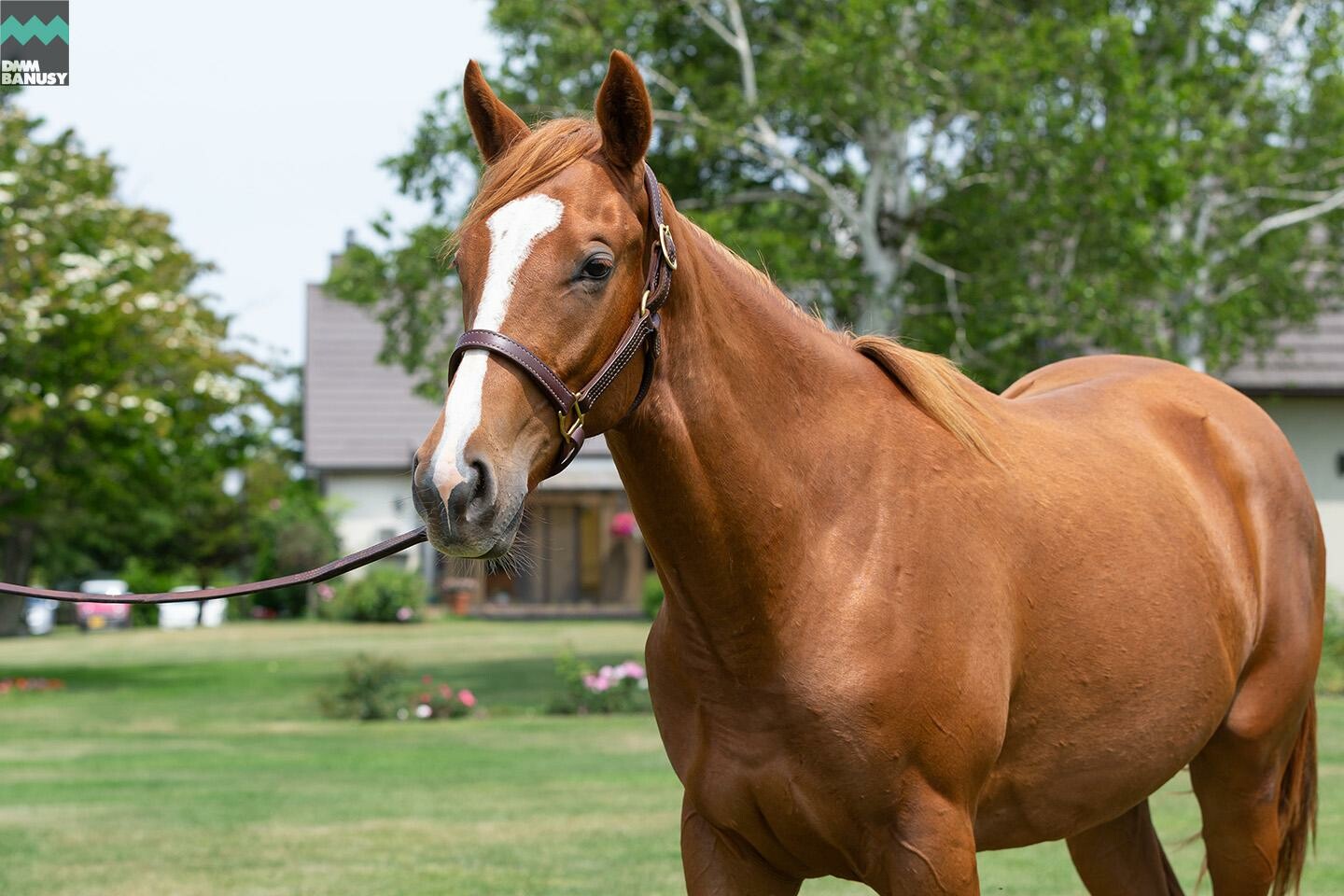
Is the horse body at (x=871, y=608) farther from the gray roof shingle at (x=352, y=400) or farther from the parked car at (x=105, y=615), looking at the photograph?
the gray roof shingle at (x=352, y=400)

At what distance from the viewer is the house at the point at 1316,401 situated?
23828 mm

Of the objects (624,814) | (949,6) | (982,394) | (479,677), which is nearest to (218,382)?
(479,677)

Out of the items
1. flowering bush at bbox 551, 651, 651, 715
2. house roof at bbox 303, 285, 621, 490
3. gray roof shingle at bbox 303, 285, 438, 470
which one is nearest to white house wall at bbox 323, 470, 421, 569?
house roof at bbox 303, 285, 621, 490

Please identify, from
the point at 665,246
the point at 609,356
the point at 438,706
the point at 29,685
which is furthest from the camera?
the point at 29,685

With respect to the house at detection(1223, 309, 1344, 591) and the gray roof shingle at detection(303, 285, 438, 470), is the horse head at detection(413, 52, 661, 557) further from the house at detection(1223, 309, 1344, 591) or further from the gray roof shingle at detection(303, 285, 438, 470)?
the gray roof shingle at detection(303, 285, 438, 470)

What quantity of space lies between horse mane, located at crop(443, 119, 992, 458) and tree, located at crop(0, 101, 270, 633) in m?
16.4

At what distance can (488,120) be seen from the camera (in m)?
3.25

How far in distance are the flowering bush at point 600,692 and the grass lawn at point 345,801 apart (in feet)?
1.74

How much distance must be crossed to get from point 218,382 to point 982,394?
18432 millimetres

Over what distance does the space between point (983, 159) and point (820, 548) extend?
15799 millimetres

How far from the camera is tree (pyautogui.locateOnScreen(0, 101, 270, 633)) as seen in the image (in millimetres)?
18844

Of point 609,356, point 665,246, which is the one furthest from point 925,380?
point 609,356

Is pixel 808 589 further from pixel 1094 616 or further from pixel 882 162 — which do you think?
pixel 882 162

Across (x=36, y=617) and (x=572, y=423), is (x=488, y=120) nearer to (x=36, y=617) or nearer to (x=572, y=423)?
(x=572, y=423)
